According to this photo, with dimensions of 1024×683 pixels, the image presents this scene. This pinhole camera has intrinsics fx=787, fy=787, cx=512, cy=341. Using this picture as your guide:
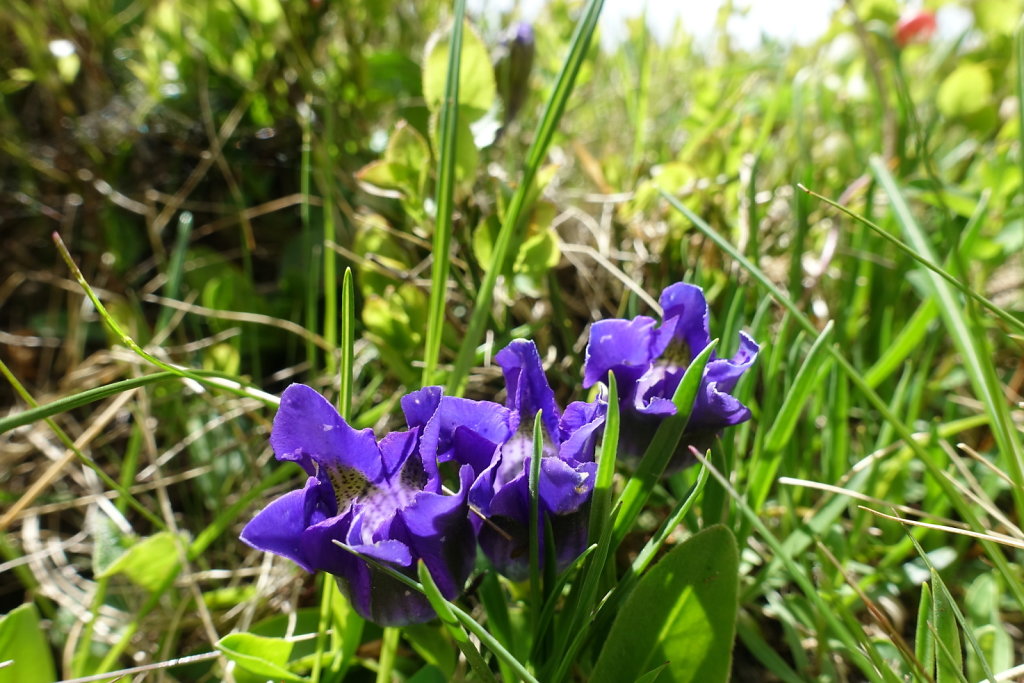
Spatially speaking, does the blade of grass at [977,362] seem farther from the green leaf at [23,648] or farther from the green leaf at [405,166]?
the green leaf at [23,648]

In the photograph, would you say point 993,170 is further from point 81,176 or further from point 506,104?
point 81,176

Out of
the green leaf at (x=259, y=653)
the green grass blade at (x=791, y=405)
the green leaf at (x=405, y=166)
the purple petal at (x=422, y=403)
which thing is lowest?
the green leaf at (x=259, y=653)

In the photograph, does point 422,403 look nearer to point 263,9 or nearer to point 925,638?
point 925,638

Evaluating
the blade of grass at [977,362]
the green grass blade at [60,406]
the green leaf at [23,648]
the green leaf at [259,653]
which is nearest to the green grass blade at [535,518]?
the green leaf at [259,653]

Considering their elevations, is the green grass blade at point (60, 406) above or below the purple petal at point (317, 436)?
above

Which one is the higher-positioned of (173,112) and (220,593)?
(173,112)

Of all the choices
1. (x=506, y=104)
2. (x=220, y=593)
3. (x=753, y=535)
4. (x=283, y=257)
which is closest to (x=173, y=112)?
(x=283, y=257)

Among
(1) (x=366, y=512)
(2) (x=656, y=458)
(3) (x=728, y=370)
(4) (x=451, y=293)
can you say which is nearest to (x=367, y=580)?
(1) (x=366, y=512)
